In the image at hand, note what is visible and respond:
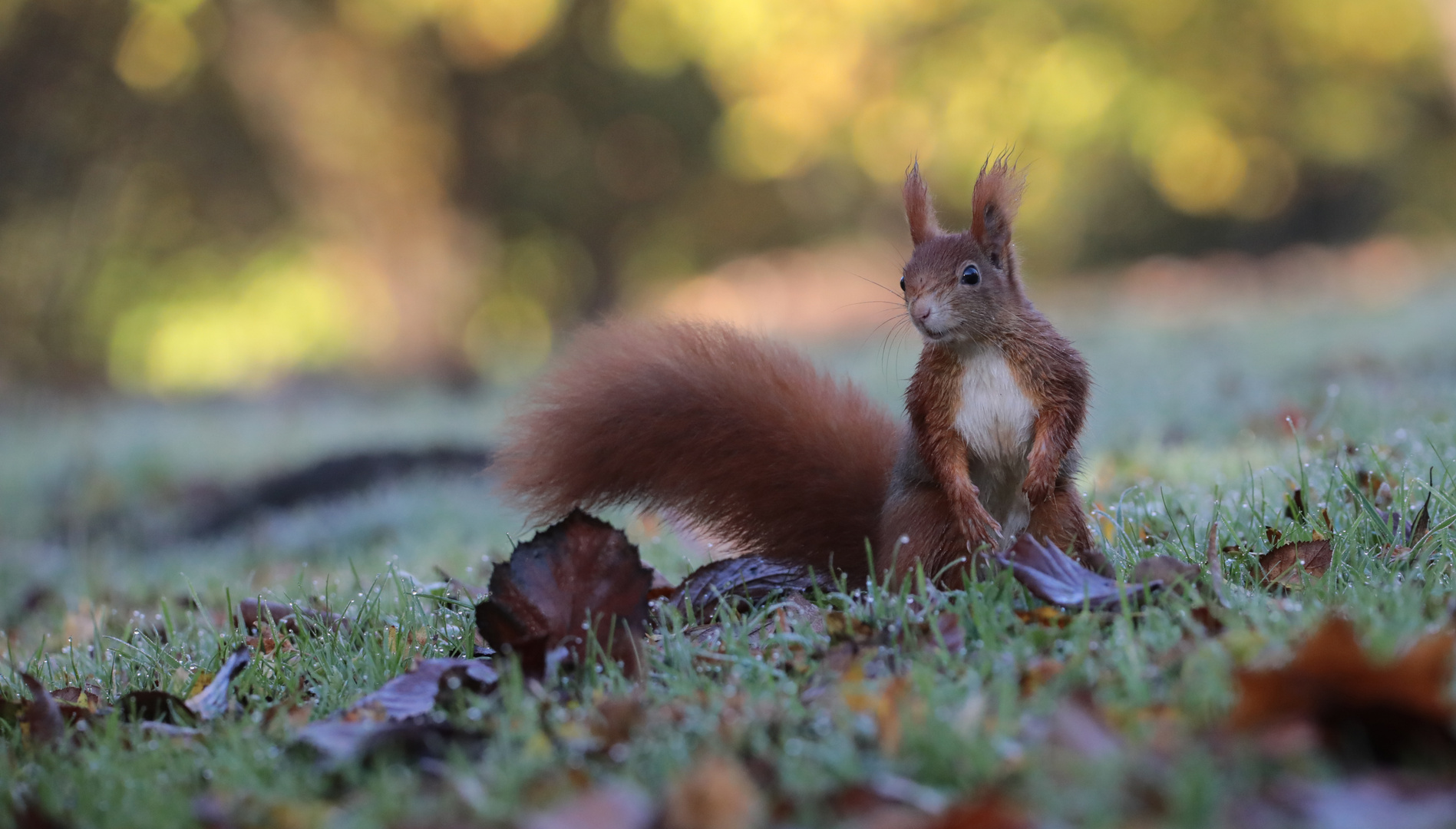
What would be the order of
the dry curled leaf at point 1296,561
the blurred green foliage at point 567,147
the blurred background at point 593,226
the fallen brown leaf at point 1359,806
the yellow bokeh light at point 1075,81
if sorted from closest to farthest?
the fallen brown leaf at point 1359,806
the dry curled leaf at point 1296,561
the blurred background at point 593,226
the blurred green foliage at point 567,147
the yellow bokeh light at point 1075,81

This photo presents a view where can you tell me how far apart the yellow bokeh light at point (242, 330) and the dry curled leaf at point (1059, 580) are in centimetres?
1516

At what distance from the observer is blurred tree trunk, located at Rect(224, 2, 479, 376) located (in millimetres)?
9812

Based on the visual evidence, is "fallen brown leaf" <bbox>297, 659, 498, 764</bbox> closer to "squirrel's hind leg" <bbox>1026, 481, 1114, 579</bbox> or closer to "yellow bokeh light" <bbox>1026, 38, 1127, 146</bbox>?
"squirrel's hind leg" <bbox>1026, 481, 1114, 579</bbox>

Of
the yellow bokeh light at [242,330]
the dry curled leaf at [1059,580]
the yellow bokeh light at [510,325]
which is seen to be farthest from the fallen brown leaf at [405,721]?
the yellow bokeh light at [242,330]

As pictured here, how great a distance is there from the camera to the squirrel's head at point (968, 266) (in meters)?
2.21

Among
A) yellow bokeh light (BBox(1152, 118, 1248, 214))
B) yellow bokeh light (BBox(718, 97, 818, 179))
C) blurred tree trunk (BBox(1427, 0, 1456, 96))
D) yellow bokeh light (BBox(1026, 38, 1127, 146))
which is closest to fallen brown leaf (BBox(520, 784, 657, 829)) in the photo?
blurred tree trunk (BBox(1427, 0, 1456, 96))

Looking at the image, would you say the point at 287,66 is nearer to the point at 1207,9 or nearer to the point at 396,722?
the point at 396,722

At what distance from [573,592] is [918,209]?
3.07ft

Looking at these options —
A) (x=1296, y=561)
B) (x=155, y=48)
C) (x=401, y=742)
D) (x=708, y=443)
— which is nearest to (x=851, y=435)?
(x=708, y=443)

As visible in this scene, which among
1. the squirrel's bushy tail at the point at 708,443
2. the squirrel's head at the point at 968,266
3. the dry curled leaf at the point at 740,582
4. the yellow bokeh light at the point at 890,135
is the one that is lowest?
the dry curled leaf at the point at 740,582

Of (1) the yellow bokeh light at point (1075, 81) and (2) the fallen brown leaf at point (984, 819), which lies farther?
(1) the yellow bokeh light at point (1075, 81)

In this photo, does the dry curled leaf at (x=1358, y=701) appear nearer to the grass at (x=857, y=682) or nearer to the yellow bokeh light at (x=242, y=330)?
the grass at (x=857, y=682)

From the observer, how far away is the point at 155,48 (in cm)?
994

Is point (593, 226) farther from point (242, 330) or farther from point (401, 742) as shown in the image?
point (401, 742)
